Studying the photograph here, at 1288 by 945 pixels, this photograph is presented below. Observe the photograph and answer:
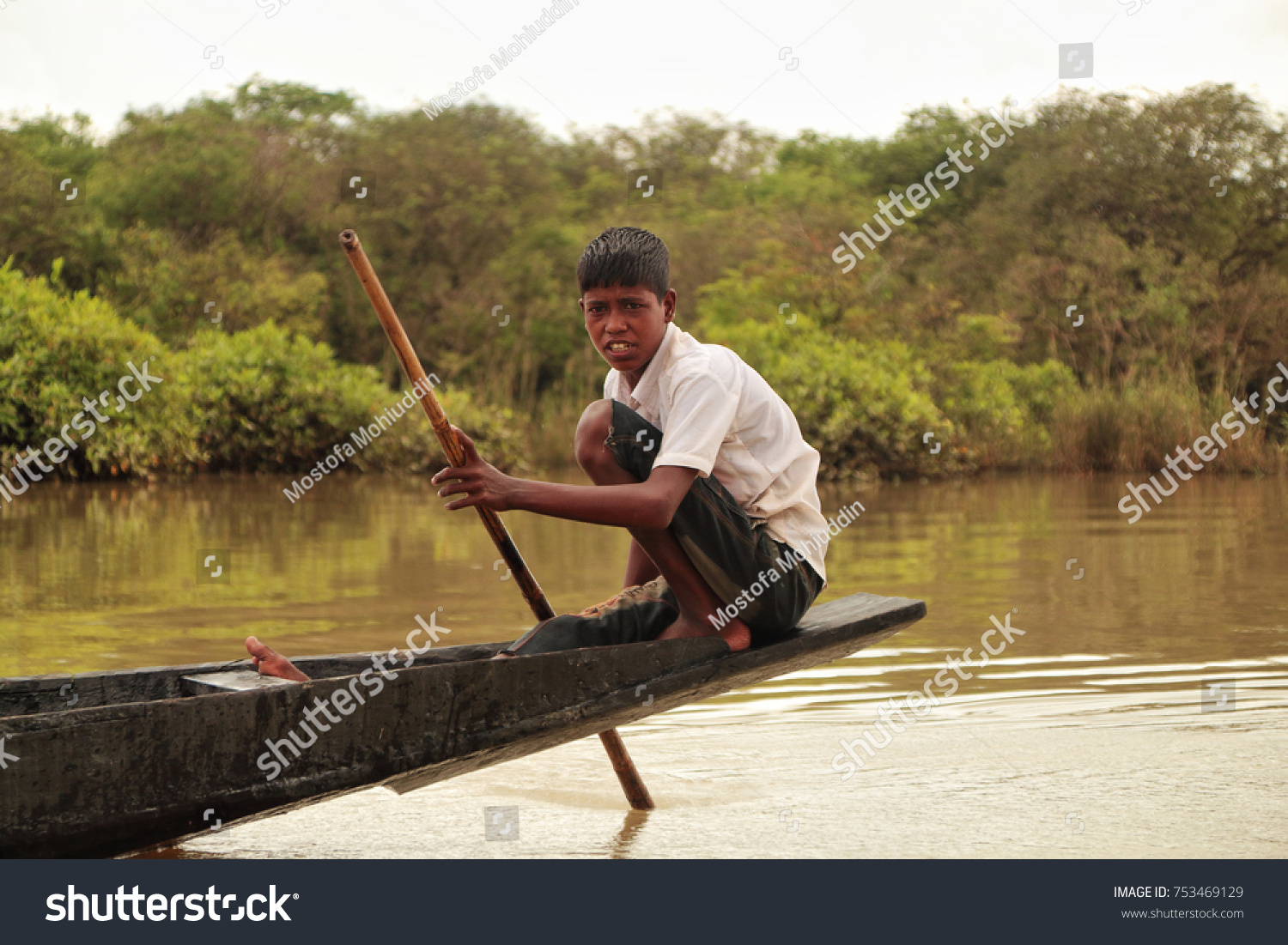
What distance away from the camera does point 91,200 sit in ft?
69.1

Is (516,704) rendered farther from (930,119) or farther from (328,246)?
(930,119)

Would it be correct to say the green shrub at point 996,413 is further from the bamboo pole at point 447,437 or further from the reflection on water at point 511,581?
the bamboo pole at point 447,437

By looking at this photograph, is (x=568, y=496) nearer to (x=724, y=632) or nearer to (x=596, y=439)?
(x=596, y=439)

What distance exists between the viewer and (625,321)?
287 cm

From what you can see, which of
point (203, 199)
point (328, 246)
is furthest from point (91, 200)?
point (328, 246)

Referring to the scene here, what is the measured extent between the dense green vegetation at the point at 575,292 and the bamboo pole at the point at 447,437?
1097 centimetres

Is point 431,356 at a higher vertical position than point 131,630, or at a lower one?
higher

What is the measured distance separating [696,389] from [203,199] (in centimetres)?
2085

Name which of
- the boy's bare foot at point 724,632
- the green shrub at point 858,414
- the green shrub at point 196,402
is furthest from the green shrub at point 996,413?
the boy's bare foot at point 724,632

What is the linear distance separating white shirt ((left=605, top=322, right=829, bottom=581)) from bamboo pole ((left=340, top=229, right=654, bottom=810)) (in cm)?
39

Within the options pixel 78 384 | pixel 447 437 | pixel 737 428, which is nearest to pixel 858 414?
pixel 78 384

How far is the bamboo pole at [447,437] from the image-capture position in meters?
2.67

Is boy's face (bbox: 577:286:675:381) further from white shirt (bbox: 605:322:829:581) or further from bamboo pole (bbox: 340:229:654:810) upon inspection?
bamboo pole (bbox: 340:229:654:810)

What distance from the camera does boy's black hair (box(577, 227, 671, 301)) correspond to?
283 cm
